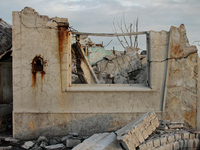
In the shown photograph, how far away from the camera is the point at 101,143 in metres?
3.37

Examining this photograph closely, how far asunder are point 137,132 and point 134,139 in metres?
0.14

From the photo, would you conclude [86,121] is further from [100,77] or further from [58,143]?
[100,77]

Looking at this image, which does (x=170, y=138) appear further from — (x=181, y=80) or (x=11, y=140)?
(x=11, y=140)

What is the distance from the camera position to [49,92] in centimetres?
431

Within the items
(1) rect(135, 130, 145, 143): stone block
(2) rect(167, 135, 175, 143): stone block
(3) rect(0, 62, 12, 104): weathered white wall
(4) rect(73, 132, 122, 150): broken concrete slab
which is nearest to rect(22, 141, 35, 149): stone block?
(4) rect(73, 132, 122, 150): broken concrete slab

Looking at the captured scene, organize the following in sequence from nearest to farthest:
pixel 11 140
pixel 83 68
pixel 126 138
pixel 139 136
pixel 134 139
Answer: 1. pixel 126 138
2. pixel 134 139
3. pixel 139 136
4. pixel 11 140
5. pixel 83 68

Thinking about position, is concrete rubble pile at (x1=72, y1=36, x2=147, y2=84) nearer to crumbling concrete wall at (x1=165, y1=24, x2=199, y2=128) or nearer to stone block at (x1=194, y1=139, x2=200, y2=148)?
crumbling concrete wall at (x1=165, y1=24, x2=199, y2=128)

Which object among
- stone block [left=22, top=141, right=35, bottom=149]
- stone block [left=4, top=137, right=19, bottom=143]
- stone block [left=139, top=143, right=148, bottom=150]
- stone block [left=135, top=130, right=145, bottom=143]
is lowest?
stone block [left=22, top=141, right=35, bottom=149]

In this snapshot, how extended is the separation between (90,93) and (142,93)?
3.64 ft

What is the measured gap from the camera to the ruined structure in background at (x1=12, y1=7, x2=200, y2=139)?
4293 mm


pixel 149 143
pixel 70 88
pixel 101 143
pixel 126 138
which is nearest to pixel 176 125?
pixel 149 143

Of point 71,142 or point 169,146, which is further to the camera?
point 71,142

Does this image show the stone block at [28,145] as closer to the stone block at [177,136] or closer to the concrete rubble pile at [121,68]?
the stone block at [177,136]

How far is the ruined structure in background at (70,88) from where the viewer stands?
4293 millimetres
